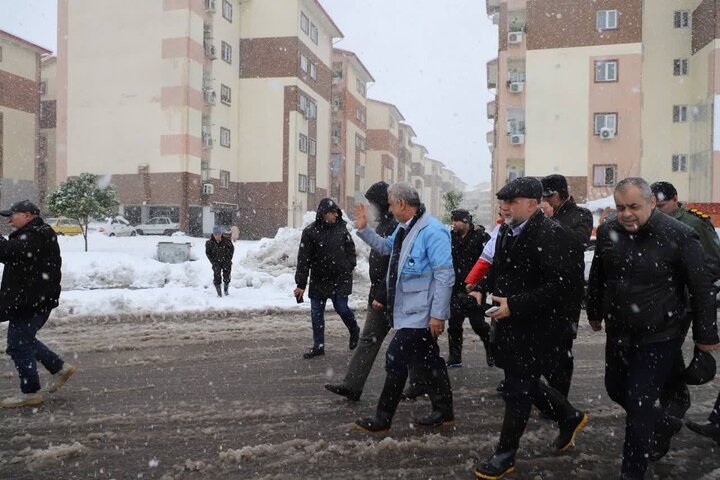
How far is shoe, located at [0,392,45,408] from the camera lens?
507 cm

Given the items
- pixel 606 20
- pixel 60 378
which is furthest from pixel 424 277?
pixel 606 20

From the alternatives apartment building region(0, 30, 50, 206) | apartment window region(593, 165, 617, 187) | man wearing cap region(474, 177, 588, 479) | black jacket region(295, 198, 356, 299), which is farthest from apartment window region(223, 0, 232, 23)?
man wearing cap region(474, 177, 588, 479)

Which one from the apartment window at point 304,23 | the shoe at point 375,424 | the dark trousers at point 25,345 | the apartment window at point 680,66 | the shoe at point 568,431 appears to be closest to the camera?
the shoe at point 568,431

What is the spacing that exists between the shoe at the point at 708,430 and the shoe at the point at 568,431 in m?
0.95

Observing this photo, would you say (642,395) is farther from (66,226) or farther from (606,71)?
(66,226)

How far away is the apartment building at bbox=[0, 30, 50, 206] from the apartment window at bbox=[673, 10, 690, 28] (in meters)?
38.9

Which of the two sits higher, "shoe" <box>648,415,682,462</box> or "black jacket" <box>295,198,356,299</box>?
"black jacket" <box>295,198,356,299</box>

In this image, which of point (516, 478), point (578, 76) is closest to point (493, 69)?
point (578, 76)

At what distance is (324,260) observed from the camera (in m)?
7.01

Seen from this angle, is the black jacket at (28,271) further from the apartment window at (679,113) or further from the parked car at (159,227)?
the apartment window at (679,113)

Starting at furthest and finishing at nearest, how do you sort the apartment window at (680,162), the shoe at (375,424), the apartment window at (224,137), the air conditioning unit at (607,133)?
1. the apartment window at (224,137)
2. the apartment window at (680,162)
3. the air conditioning unit at (607,133)
4. the shoe at (375,424)

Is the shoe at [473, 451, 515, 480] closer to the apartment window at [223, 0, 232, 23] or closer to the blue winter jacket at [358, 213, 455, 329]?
the blue winter jacket at [358, 213, 455, 329]

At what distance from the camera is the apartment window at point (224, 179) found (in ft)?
137

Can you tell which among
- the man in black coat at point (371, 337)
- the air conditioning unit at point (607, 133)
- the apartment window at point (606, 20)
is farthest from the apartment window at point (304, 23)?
the man in black coat at point (371, 337)
